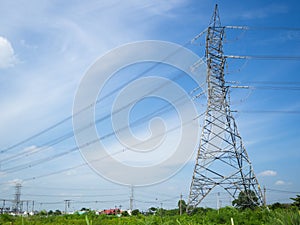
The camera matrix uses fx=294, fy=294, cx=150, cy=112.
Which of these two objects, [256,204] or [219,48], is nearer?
[256,204]

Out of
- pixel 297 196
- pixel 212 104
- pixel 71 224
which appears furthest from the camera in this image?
pixel 212 104

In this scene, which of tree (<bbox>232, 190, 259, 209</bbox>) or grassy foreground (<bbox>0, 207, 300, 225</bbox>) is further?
tree (<bbox>232, 190, 259, 209</bbox>)

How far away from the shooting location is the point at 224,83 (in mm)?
22812

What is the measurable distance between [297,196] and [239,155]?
439 centimetres

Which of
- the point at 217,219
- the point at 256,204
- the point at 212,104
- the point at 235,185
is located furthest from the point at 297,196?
the point at 217,219

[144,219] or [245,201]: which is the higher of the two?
[144,219]

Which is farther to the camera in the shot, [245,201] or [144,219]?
[245,201]

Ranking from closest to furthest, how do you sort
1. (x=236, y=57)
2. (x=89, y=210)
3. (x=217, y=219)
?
1. (x=89, y=210)
2. (x=217, y=219)
3. (x=236, y=57)

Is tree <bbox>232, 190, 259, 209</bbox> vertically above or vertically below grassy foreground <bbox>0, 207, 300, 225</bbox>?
below

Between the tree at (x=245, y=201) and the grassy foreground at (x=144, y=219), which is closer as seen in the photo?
the grassy foreground at (x=144, y=219)

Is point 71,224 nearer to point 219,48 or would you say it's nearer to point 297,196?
point 297,196

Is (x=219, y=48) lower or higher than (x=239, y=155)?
higher

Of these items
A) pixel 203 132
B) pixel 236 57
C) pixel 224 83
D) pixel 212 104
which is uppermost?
pixel 236 57

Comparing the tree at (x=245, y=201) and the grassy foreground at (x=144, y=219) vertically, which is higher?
the grassy foreground at (x=144, y=219)
